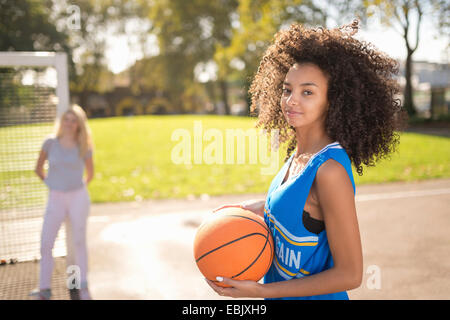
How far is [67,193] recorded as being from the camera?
4590 mm

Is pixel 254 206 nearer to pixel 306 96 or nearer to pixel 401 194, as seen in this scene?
pixel 306 96

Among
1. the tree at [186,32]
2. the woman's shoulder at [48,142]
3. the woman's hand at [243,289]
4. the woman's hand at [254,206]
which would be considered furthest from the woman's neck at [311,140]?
the tree at [186,32]

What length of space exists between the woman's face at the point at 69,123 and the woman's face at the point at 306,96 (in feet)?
11.8

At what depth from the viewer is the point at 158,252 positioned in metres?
5.89

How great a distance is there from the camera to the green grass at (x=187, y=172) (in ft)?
33.6

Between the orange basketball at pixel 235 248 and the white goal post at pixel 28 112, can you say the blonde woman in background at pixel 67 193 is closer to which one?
the white goal post at pixel 28 112

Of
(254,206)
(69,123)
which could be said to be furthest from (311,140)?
(69,123)

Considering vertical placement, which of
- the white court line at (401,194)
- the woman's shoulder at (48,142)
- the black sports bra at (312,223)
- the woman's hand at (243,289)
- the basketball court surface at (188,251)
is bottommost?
the basketball court surface at (188,251)

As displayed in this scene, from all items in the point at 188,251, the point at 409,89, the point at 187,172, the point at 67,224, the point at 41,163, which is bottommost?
the point at 188,251

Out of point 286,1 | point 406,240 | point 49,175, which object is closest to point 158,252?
point 49,175

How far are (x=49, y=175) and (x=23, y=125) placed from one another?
3.49 ft

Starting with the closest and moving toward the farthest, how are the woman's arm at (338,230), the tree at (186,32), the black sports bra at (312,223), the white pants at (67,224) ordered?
the woman's arm at (338,230) < the black sports bra at (312,223) < the white pants at (67,224) < the tree at (186,32)

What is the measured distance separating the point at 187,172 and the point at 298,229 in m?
11.0
